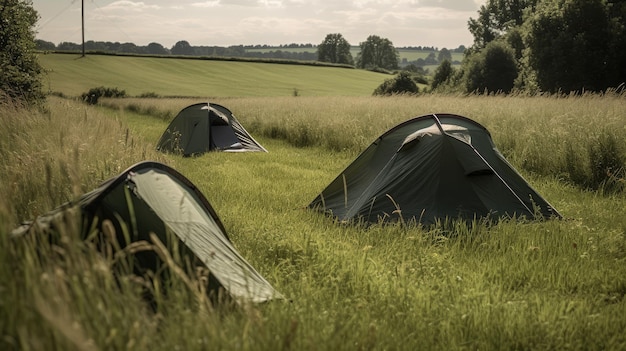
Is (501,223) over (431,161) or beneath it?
beneath

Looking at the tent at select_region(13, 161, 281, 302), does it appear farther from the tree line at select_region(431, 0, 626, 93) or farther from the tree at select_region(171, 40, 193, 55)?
the tree at select_region(171, 40, 193, 55)

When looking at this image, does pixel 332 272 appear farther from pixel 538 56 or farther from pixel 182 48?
pixel 182 48

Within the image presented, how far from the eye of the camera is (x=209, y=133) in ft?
49.4

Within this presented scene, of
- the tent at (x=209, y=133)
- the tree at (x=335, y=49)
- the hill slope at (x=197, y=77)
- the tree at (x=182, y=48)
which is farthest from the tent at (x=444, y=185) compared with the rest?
the tree at (x=182, y=48)

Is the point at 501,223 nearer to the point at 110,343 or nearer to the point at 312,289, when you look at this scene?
the point at 312,289

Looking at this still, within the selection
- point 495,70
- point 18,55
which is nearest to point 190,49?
point 495,70

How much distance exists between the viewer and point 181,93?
173 ft

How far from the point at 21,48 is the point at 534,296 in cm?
1416

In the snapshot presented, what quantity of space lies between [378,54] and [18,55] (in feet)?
380

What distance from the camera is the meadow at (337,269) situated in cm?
232

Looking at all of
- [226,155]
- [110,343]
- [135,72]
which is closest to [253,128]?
[226,155]

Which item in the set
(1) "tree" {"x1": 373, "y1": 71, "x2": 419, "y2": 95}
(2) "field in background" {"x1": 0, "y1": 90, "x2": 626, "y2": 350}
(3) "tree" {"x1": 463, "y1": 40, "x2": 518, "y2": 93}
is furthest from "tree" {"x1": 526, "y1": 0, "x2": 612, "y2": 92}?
(2) "field in background" {"x1": 0, "y1": 90, "x2": 626, "y2": 350}

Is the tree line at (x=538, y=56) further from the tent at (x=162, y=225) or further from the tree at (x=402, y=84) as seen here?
the tent at (x=162, y=225)

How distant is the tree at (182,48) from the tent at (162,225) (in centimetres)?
12979
